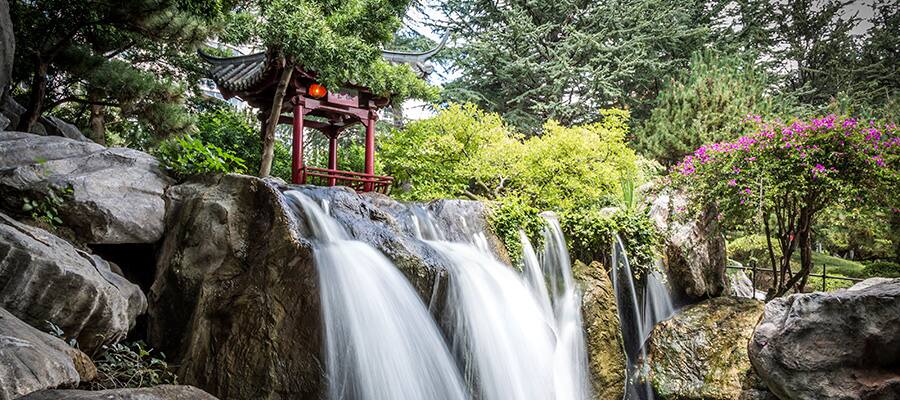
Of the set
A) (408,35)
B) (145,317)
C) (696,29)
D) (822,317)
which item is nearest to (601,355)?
(822,317)

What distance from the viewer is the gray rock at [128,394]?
77.5 inches

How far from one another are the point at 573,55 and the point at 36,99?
15.7m

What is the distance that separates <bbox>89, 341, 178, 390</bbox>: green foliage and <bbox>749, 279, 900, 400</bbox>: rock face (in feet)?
19.8

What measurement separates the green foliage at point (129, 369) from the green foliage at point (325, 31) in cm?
453

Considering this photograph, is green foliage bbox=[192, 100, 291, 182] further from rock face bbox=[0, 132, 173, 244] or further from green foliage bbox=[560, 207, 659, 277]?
green foliage bbox=[560, 207, 659, 277]

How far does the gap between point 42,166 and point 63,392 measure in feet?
11.5

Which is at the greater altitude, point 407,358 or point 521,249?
point 521,249

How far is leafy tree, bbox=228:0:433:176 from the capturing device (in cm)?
694

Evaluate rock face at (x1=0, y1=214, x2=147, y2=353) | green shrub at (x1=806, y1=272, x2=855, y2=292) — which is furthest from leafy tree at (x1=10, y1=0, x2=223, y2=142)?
green shrub at (x1=806, y1=272, x2=855, y2=292)

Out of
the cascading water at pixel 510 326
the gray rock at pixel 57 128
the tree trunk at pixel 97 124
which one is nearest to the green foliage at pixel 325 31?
the cascading water at pixel 510 326

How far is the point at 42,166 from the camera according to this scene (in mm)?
4512

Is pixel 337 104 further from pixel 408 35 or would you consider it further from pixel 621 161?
pixel 408 35

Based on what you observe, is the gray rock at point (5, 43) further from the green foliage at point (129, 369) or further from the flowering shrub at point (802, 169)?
the flowering shrub at point (802, 169)

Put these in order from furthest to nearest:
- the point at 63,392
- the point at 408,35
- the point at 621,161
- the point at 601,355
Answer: the point at 408,35 → the point at 621,161 → the point at 601,355 → the point at 63,392
